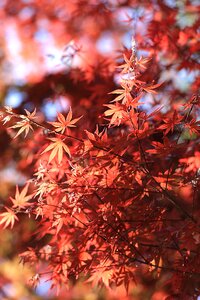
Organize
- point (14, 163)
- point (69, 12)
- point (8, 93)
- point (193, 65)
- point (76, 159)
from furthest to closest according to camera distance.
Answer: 1. point (8, 93)
2. point (14, 163)
3. point (69, 12)
4. point (193, 65)
5. point (76, 159)

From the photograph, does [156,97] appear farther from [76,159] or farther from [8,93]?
[8,93]

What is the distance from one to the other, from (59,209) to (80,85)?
1.48m

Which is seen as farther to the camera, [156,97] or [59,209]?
[156,97]

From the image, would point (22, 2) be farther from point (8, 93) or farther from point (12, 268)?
point (12, 268)

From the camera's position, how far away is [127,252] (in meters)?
1.71

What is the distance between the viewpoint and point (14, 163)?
11.4 ft

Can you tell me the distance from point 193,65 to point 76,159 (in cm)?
102

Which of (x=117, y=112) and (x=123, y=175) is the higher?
(x=117, y=112)

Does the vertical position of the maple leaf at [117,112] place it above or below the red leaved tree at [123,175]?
above

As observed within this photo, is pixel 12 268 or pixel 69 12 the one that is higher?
pixel 69 12

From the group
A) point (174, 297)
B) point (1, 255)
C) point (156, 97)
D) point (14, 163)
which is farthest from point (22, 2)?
point (174, 297)

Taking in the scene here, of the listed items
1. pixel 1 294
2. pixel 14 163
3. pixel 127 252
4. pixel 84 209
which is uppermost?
pixel 84 209

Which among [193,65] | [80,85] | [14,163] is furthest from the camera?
[14,163]

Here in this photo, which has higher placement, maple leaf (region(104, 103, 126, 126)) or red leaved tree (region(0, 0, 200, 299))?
maple leaf (region(104, 103, 126, 126))
